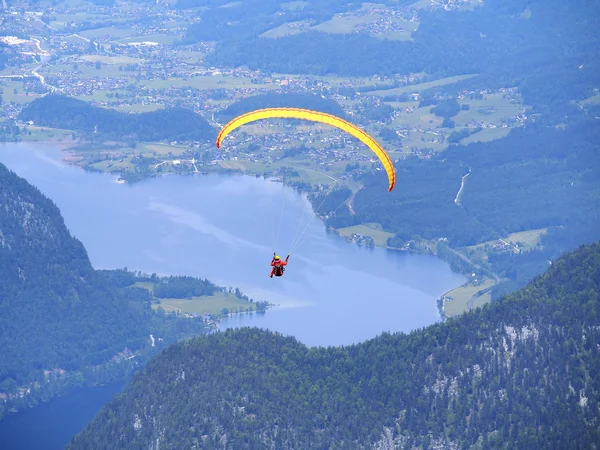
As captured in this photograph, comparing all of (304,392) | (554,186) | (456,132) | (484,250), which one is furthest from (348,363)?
(456,132)

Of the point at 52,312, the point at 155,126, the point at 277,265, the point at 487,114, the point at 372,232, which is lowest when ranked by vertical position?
the point at 277,265

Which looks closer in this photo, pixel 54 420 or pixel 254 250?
pixel 54 420

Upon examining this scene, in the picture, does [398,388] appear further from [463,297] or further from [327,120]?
[463,297]

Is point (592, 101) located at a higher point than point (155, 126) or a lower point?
higher

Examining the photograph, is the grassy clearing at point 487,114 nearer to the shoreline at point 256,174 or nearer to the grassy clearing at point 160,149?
the grassy clearing at point 160,149

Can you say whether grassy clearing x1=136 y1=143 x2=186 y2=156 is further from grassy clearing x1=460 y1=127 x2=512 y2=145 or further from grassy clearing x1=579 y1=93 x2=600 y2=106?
grassy clearing x1=579 y1=93 x2=600 y2=106

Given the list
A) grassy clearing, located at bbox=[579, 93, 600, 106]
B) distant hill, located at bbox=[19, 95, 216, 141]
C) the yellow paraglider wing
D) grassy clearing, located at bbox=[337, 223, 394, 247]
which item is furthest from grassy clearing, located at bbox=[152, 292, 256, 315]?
grassy clearing, located at bbox=[579, 93, 600, 106]


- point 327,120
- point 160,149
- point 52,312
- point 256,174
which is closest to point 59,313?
point 52,312
